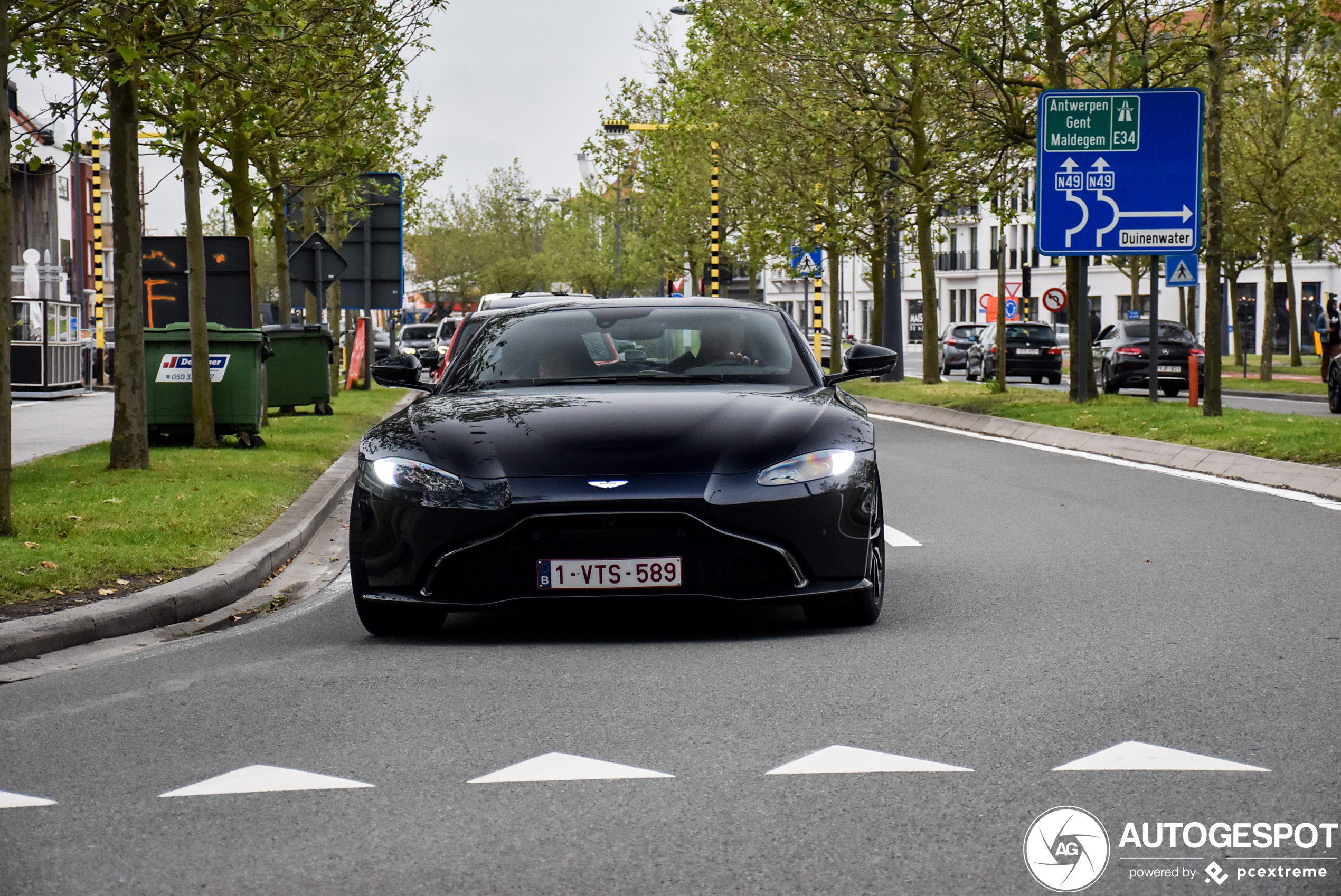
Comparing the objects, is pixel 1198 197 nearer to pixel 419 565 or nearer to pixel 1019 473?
pixel 1019 473

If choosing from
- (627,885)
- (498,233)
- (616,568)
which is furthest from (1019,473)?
(498,233)

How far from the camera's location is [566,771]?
16.1 feet

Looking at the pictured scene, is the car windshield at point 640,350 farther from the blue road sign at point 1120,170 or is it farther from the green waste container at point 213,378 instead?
the blue road sign at point 1120,170

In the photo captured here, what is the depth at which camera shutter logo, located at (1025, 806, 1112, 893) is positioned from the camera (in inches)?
154

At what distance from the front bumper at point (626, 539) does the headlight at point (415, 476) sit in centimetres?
7

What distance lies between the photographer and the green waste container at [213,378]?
55.3 feet

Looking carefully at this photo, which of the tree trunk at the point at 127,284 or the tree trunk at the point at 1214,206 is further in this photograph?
the tree trunk at the point at 1214,206

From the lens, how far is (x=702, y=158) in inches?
1807

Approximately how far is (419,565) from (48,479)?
7.52 metres

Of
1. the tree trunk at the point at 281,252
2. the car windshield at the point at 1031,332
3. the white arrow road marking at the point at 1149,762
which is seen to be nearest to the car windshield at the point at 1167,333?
the car windshield at the point at 1031,332

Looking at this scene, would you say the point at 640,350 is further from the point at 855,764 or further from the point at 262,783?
the point at 262,783

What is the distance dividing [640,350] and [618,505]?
1673mm

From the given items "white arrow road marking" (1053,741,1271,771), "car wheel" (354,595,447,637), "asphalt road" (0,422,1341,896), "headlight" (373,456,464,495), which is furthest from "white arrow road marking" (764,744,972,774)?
"car wheel" (354,595,447,637)

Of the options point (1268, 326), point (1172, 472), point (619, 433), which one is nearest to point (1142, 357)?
point (1268, 326)
